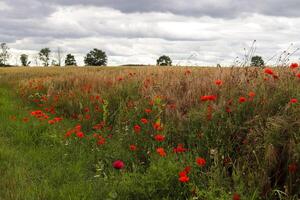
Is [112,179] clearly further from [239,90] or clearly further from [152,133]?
[239,90]

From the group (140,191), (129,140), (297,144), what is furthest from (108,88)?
(297,144)

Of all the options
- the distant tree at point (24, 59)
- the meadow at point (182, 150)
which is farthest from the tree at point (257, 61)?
the distant tree at point (24, 59)

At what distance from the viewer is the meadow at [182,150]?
12.0 ft

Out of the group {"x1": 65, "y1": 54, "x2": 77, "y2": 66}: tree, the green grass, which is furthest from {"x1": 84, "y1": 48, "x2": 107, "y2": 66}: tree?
the green grass

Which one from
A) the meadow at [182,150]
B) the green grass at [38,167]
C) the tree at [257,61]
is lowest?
the green grass at [38,167]

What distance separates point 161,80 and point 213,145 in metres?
3.66

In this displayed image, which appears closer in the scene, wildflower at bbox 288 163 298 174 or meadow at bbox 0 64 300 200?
wildflower at bbox 288 163 298 174

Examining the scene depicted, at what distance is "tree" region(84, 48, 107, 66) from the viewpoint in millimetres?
92062

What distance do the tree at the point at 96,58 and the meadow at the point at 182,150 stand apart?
86.0m

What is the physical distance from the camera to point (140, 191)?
3.84 m

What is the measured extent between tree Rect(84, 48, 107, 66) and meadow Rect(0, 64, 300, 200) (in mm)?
85955

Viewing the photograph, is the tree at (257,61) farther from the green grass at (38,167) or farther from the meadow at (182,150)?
the green grass at (38,167)

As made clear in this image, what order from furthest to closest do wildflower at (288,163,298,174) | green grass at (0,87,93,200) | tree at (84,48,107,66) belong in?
tree at (84,48,107,66) < green grass at (0,87,93,200) < wildflower at (288,163,298,174)

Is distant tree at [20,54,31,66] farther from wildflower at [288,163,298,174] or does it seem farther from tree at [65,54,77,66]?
wildflower at [288,163,298,174]
